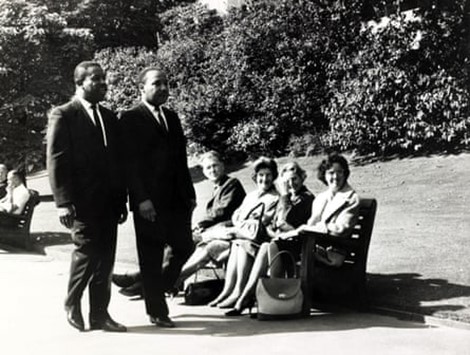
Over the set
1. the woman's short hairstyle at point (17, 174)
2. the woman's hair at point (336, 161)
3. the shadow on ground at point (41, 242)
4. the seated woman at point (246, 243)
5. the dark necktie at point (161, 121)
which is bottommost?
the shadow on ground at point (41, 242)

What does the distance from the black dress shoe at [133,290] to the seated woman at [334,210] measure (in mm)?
1736

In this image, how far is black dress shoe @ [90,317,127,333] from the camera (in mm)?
6156

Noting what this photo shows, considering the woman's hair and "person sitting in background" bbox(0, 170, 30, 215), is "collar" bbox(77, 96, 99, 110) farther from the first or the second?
"person sitting in background" bbox(0, 170, 30, 215)

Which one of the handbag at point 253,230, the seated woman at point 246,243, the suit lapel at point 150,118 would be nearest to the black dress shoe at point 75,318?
the seated woman at point 246,243

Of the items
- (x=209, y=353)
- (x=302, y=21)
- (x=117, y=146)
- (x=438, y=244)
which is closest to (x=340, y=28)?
(x=302, y=21)

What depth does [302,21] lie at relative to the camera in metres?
19.3

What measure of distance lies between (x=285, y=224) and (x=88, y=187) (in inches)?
83.2

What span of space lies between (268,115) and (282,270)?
12.4 meters

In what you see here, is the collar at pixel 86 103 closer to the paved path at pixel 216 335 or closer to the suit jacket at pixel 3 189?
the paved path at pixel 216 335

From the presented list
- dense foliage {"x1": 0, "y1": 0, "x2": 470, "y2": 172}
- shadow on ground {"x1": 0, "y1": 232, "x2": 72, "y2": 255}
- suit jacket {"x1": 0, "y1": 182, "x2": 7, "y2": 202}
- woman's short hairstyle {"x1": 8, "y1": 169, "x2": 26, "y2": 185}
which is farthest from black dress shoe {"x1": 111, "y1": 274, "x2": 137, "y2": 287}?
suit jacket {"x1": 0, "y1": 182, "x2": 7, "y2": 202}

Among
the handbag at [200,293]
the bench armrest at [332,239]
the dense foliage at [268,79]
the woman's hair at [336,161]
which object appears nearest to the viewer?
the bench armrest at [332,239]

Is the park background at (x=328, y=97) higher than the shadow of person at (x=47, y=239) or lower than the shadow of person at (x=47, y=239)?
higher

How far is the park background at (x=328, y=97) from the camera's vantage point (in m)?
8.45

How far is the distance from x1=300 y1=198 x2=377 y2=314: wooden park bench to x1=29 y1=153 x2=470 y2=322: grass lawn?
307mm
